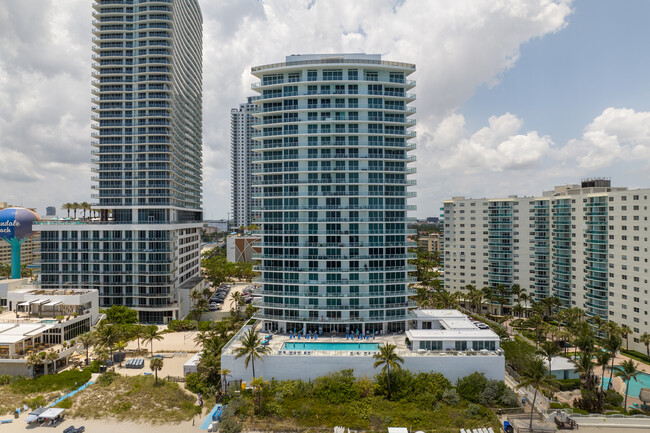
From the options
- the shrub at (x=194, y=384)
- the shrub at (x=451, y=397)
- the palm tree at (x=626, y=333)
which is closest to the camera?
the shrub at (x=451, y=397)

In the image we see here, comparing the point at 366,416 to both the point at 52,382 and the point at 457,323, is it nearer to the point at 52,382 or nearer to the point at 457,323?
the point at 457,323

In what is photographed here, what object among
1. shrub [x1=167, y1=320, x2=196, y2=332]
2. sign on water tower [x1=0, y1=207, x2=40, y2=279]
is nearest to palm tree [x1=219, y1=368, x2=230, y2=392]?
shrub [x1=167, y1=320, x2=196, y2=332]

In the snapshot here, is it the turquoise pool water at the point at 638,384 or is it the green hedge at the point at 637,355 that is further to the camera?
the green hedge at the point at 637,355

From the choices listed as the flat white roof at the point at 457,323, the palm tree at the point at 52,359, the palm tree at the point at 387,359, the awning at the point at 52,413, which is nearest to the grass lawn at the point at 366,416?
the palm tree at the point at 387,359

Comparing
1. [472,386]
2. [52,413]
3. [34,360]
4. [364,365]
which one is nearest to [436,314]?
[472,386]

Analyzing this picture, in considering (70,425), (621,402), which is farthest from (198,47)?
(621,402)

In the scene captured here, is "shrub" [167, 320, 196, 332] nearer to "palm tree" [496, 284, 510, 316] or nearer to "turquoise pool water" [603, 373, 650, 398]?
"turquoise pool water" [603, 373, 650, 398]

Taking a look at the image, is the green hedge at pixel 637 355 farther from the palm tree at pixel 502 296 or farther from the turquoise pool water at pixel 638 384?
the palm tree at pixel 502 296
